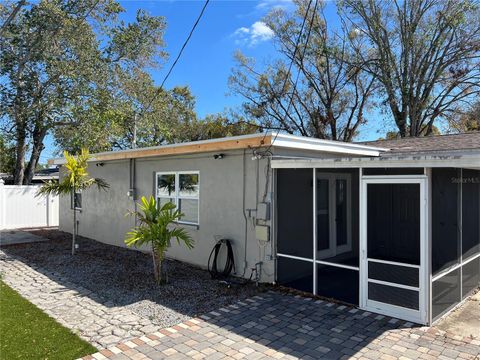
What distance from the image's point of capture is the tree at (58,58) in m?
17.7

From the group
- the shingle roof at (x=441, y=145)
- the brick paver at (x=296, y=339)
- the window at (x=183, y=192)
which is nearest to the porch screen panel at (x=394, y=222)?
the brick paver at (x=296, y=339)

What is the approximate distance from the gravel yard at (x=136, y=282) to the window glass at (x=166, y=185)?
1665mm

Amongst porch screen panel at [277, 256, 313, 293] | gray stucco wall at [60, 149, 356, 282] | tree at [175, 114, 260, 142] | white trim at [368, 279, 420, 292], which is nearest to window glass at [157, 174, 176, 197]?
gray stucco wall at [60, 149, 356, 282]

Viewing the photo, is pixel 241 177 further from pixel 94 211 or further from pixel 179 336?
pixel 94 211

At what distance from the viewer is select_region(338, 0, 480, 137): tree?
19688 millimetres

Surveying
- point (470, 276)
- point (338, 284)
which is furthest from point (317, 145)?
point (470, 276)

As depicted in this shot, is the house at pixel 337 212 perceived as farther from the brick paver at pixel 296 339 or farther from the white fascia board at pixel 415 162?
the brick paver at pixel 296 339

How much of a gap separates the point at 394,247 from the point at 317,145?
2.40 m

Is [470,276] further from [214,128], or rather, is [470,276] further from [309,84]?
[214,128]

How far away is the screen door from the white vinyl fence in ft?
46.9

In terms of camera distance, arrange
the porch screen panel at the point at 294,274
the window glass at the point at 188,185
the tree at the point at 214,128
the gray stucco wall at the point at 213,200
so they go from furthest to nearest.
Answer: the tree at the point at 214,128 < the window glass at the point at 188,185 < the gray stucco wall at the point at 213,200 < the porch screen panel at the point at 294,274

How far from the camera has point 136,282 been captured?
729 cm

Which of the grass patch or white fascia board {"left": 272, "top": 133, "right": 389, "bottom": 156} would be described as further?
white fascia board {"left": 272, "top": 133, "right": 389, "bottom": 156}

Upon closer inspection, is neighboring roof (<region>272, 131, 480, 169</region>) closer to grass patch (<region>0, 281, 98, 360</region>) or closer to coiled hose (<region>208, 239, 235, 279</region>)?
coiled hose (<region>208, 239, 235, 279</region>)
